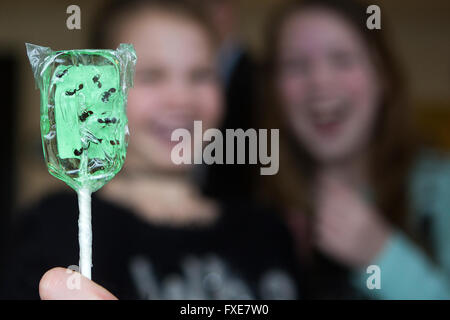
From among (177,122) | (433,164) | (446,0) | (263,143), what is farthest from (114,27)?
(446,0)

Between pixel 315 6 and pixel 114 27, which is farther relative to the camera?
pixel 315 6

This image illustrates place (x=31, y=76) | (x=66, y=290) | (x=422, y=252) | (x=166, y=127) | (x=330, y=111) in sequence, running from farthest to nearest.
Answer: (x=31, y=76)
(x=422, y=252)
(x=330, y=111)
(x=166, y=127)
(x=66, y=290)

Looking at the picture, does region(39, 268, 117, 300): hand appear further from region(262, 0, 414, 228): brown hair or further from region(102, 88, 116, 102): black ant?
region(262, 0, 414, 228): brown hair

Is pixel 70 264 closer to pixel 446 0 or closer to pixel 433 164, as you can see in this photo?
pixel 433 164

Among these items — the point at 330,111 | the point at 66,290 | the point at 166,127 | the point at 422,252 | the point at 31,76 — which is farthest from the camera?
the point at 31,76

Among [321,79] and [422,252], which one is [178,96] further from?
[422,252]

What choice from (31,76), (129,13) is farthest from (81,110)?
(31,76)

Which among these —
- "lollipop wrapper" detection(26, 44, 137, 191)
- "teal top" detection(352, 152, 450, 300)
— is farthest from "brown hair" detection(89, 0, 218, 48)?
"teal top" detection(352, 152, 450, 300)

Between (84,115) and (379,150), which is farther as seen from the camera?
(379,150)
